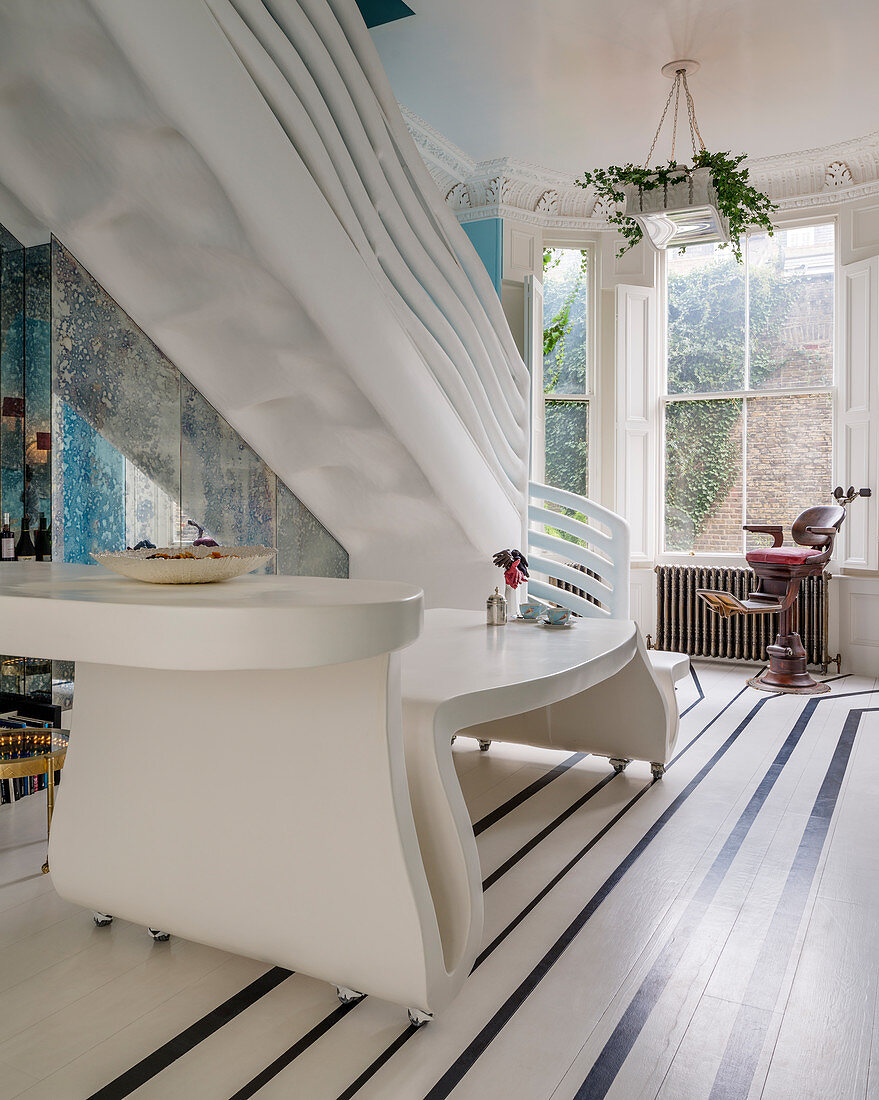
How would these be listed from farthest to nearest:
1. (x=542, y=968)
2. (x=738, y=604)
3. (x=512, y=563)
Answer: (x=738, y=604), (x=512, y=563), (x=542, y=968)

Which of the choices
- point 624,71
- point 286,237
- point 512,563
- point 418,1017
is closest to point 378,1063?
point 418,1017

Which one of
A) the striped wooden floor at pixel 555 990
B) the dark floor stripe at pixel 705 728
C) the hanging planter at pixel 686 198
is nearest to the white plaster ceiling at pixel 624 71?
the hanging planter at pixel 686 198

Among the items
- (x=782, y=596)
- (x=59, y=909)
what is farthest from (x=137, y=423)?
(x=782, y=596)

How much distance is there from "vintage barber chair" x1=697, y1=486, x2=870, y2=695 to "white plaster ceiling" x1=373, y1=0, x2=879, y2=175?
8.31 ft

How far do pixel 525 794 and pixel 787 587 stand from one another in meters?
3.19

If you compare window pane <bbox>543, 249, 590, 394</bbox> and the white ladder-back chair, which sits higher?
Result: window pane <bbox>543, 249, 590, 394</bbox>

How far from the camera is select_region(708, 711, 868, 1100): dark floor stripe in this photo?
66.6 inches

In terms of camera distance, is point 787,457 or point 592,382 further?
point 592,382

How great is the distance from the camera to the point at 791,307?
6719 millimetres

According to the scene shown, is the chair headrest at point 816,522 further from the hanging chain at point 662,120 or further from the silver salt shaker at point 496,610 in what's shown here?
the silver salt shaker at point 496,610

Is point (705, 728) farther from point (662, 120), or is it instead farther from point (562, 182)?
point (562, 182)

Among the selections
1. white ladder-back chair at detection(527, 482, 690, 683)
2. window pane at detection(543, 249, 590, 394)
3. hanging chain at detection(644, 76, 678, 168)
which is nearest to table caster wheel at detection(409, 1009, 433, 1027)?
white ladder-back chair at detection(527, 482, 690, 683)

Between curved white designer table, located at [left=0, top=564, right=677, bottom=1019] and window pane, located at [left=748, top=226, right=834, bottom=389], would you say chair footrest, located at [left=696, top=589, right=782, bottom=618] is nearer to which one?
window pane, located at [left=748, top=226, right=834, bottom=389]

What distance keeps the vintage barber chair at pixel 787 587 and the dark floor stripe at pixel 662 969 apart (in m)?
2.49
